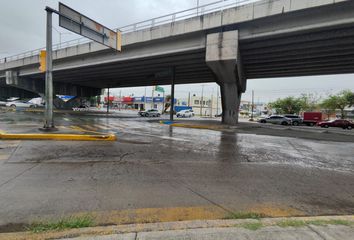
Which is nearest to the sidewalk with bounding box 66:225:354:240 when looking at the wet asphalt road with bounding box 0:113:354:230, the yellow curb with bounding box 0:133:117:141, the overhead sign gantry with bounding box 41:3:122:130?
the wet asphalt road with bounding box 0:113:354:230

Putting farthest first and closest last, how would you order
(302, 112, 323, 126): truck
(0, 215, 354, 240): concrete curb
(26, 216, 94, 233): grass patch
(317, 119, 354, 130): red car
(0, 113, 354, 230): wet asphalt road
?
(302, 112, 323, 126): truck < (317, 119, 354, 130): red car < (0, 113, 354, 230): wet asphalt road < (26, 216, 94, 233): grass patch < (0, 215, 354, 240): concrete curb

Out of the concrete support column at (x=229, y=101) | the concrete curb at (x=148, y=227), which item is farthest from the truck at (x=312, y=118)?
the concrete curb at (x=148, y=227)

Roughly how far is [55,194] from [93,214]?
1.27m

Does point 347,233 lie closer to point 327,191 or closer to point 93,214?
point 327,191

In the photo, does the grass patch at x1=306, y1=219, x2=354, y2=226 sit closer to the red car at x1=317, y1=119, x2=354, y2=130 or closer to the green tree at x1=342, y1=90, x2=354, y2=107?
the red car at x1=317, y1=119, x2=354, y2=130

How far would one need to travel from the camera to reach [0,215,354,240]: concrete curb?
258 cm

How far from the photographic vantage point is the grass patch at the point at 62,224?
275cm

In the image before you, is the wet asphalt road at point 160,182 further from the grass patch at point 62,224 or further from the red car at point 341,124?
the red car at point 341,124

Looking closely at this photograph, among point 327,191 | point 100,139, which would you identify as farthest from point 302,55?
point 100,139

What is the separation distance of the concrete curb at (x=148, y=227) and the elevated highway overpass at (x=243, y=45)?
1478cm

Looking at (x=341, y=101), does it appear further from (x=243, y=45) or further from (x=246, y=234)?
(x=246, y=234)

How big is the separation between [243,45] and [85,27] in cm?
1271

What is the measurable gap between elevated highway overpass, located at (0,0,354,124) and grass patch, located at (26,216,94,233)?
16.4 meters

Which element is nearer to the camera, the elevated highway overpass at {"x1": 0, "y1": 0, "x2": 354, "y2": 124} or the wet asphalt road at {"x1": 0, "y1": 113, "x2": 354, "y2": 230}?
the wet asphalt road at {"x1": 0, "y1": 113, "x2": 354, "y2": 230}
